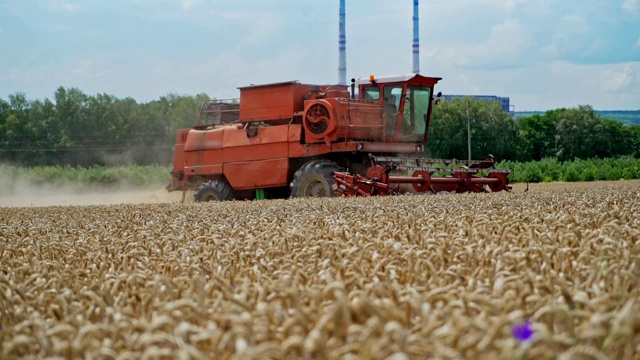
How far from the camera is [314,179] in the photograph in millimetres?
19484

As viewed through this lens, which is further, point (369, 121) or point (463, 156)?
point (463, 156)

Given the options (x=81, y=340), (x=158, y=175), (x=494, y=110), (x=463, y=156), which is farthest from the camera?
(x=494, y=110)

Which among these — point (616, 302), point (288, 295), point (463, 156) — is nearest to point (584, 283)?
point (616, 302)

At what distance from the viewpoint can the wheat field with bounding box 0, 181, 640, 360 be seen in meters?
2.41

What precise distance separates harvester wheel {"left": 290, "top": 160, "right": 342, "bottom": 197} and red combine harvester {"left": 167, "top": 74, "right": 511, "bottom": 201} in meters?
0.02

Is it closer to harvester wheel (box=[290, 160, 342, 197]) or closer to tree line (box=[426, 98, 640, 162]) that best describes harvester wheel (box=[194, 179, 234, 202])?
harvester wheel (box=[290, 160, 342, 197])

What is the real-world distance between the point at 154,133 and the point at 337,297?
86015 millimetres

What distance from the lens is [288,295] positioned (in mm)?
3184

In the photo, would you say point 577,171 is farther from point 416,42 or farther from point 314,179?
point 314,179

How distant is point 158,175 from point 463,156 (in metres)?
30.8

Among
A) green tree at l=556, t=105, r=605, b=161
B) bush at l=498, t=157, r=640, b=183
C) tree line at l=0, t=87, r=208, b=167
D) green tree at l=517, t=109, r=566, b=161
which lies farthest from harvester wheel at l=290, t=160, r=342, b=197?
green tree at l=556, t=105, r=605, b=161

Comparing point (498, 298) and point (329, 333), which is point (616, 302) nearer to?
point (498, 298)

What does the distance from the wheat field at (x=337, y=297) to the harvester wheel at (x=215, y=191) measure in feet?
48.9

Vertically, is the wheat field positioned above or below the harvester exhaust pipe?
below
